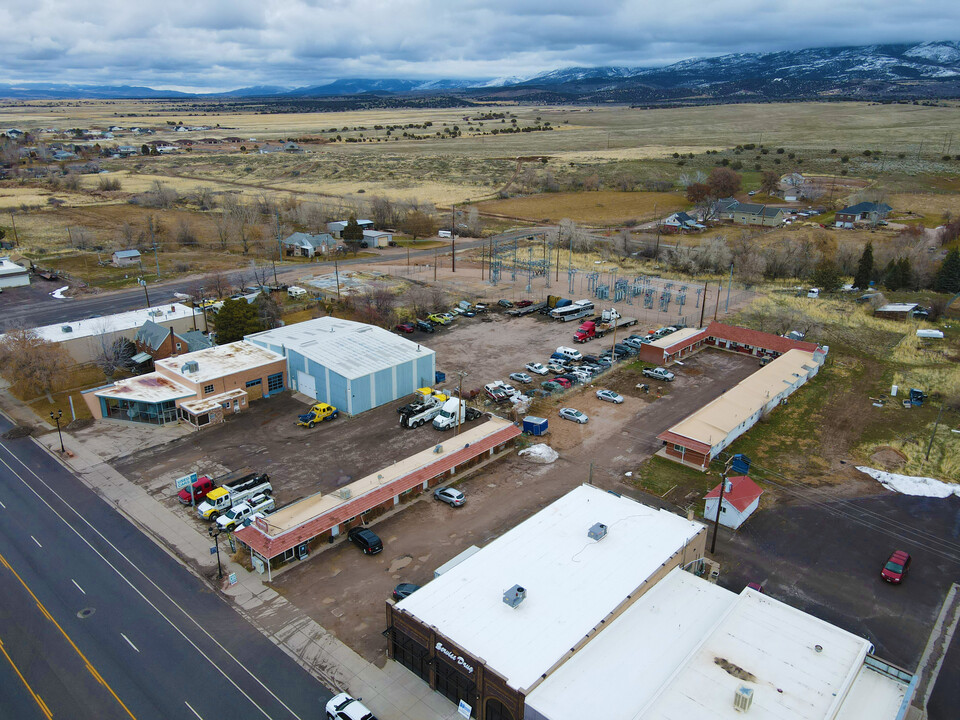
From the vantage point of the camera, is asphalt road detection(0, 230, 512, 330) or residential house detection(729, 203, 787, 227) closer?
asphalt road detection(0, 230, 512, 330)

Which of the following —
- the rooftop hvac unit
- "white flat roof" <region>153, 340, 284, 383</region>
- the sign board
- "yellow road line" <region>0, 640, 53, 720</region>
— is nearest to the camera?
the rooftop hvac unit

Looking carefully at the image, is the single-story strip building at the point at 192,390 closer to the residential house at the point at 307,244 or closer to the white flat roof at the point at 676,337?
the white flat roof at the point at 676,337

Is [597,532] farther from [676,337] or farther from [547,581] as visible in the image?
[676,337]

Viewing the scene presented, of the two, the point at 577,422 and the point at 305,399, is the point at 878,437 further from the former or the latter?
the point at 305,399

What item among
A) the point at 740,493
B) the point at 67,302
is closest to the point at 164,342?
the point at 67,302

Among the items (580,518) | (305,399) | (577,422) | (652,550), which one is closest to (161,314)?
(305,399)

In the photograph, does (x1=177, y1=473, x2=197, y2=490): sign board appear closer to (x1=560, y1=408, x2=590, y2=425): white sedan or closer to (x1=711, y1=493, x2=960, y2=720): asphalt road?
(x1=560, y1=408, x2=590, y2=425): white sedan

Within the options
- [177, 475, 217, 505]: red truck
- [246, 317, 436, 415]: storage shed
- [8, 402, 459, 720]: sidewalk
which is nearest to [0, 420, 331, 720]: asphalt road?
[8, 402, 459, 720]: sidewalk
